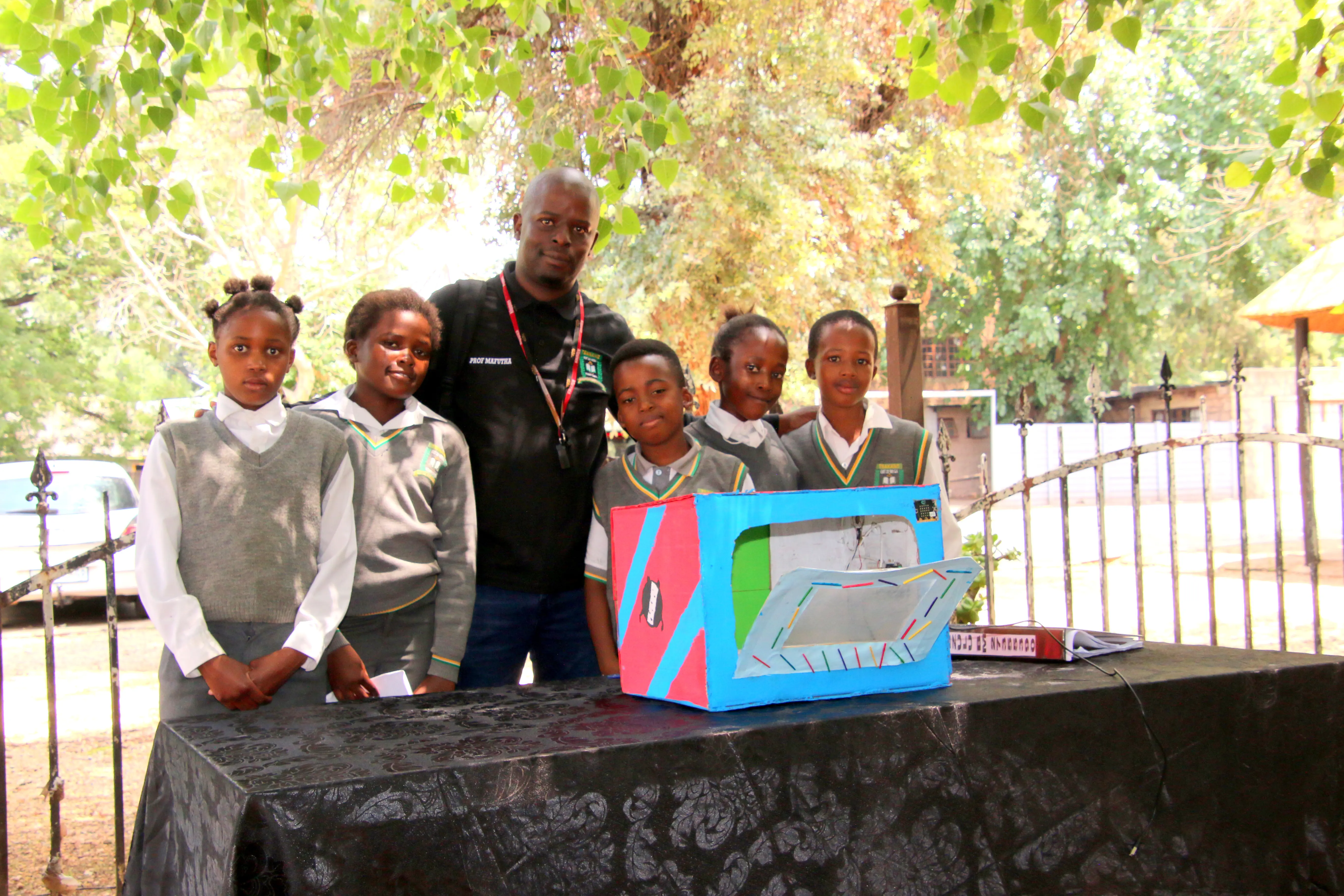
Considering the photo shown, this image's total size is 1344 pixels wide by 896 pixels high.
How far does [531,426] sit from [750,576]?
1.31m

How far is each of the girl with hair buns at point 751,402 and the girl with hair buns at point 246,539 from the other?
3.51ft

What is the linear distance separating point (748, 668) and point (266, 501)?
4.31 feet

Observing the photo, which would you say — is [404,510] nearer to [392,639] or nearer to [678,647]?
[392,639]

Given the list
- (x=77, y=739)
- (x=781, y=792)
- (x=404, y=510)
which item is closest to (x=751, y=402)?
(x=404, y=510)

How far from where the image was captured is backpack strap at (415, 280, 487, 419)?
280 cm

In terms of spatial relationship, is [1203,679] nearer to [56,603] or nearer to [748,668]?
[748,668]

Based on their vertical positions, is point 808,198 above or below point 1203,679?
above

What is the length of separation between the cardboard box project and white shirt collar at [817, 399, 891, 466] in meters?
1.07

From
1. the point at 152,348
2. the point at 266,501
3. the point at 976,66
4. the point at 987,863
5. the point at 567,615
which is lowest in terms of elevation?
the point at 987,863

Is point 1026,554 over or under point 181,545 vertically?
under

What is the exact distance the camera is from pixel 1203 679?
1.65 metres

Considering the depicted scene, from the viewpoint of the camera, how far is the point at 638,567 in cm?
167

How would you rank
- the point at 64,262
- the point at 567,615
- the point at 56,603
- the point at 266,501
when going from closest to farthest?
the point at 266,501
the point at 567,615
the point at 56,603
the point at 64,262

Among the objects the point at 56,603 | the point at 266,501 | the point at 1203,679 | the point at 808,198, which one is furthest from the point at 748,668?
the point at 56,603
